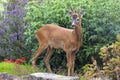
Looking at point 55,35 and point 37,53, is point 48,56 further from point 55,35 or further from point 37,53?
point 55,35

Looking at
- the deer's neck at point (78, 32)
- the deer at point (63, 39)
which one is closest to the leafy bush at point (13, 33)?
the deer at point (63, 39)

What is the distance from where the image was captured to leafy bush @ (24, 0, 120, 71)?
1102 cm

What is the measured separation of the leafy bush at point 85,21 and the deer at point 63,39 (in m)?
0.58

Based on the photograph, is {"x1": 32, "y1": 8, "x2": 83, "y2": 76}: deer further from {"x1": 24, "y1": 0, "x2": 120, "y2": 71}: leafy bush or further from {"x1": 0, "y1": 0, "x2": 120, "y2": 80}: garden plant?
{"x1": 24, "y1": 0, "x2": 120, "y2": 71}: leafy bush

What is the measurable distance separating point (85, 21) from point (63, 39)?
1.11m

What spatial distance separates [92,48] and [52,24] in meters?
1.33

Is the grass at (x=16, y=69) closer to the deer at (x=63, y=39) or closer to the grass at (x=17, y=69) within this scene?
the grass at (x=17, y=69)

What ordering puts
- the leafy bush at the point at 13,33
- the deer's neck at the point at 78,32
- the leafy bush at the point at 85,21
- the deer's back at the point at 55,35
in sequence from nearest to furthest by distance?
the deer's neck at the point at 78,32 → the deer's back at the point at 55,35 → the leafy bush at the point at 85,21 → the leafy bush at the point at 13,33

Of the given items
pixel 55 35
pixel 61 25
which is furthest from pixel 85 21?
pixel 55 35

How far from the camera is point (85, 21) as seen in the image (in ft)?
37.5

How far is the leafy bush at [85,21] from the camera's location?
1102 centimetres

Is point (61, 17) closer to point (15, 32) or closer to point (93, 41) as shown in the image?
point (93, 41)

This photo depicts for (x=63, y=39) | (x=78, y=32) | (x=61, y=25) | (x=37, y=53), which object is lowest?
(x=37, y=53)

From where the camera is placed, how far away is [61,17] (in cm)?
1171
